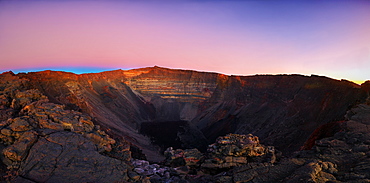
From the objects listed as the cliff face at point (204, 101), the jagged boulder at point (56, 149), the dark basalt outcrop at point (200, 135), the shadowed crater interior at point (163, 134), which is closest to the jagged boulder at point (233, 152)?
the dark basalt outcrop at point (200, 135)

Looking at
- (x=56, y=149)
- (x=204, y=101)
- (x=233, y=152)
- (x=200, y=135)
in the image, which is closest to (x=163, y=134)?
(x=200, y=135)

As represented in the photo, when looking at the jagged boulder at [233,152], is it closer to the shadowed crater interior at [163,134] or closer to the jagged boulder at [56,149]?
the jagged boulder at [56,149]

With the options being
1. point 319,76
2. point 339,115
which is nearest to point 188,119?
point 319,76

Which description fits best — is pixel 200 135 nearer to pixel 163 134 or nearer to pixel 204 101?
pixel 163 134

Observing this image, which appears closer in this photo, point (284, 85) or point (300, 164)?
point (300, 164)

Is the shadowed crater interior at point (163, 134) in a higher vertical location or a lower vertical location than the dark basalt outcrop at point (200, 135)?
lower

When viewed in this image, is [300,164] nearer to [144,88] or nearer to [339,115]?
[339,115]
